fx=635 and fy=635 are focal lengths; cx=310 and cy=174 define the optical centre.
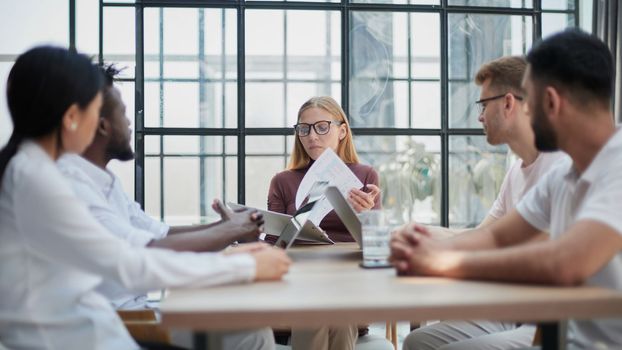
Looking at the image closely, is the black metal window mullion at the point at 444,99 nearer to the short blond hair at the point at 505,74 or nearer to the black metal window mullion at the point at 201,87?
the black metal window mullion at the point at 201,87

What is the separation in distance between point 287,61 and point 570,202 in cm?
363

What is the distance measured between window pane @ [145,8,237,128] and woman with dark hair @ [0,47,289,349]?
333cm

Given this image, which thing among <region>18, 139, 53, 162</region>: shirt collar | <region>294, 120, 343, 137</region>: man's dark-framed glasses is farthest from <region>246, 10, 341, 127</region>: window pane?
<region>18, 139, 53, 162</region>: shirt collar

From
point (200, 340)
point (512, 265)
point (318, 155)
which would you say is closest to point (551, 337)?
point (512, 265)

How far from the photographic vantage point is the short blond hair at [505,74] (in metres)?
2.45

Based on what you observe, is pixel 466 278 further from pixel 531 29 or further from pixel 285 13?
pixel 531 29

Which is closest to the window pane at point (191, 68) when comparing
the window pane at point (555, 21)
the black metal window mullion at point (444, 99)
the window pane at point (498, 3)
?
the black metal window mullion at point (444, 99)

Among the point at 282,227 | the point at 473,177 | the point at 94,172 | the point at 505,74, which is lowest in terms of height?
the point at 282,227

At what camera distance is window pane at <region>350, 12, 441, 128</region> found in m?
4.96

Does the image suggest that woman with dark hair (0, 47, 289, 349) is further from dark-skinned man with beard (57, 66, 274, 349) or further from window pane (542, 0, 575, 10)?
window pane (542, 0, 575, 10)

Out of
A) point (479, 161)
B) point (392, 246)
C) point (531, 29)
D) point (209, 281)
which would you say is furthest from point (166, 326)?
point (531, 29)

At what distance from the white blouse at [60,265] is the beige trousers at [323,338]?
1.03m

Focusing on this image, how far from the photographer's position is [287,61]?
196 inches

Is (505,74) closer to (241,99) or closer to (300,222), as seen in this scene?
(300,222)
